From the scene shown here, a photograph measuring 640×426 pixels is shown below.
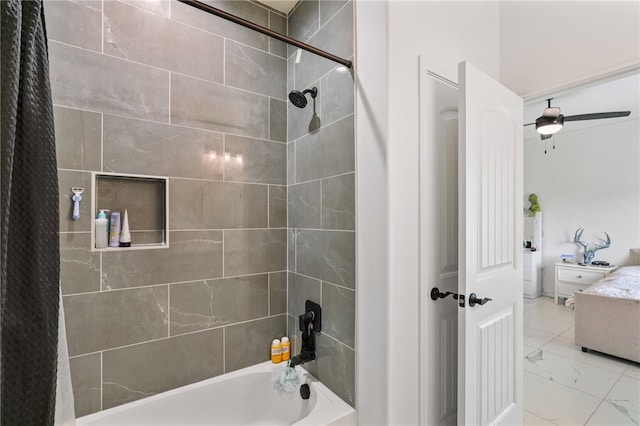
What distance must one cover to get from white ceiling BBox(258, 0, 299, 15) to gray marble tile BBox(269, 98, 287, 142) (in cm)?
61

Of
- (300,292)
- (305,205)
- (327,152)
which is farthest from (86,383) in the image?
(327,152)

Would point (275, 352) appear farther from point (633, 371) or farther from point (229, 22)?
point (633, 371)

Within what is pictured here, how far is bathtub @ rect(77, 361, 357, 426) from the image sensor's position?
146cm

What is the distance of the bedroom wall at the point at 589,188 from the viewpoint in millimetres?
4547

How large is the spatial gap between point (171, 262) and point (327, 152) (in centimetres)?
103

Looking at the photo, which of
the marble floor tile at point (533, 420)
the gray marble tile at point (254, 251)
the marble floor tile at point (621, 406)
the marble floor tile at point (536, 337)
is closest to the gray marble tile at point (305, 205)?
the gray marble tile at point (254, 251)

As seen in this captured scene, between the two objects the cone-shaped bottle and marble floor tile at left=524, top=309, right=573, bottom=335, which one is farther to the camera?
marble floor tile at left=524, top=309, right=573, bottom=335

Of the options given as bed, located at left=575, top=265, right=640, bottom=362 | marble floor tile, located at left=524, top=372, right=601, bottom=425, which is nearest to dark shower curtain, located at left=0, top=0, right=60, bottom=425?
marble floor tile, located at left=524, top=372, right=601, bottom=425

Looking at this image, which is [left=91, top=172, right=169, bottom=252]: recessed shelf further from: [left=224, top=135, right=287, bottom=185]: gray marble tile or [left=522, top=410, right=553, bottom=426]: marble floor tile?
[left=522, top=410, right=553, bottom=426]: marble floor tile

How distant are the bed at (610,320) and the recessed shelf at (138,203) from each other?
155 inches

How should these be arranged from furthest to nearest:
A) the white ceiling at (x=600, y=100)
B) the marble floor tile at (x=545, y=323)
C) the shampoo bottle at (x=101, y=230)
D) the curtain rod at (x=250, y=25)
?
the marble floor tile at (x=545, y=323)
the white ceiling at (x=600, y=100)
the shampoo bottle at (x=101, y=230)
the curtain rod at (x=250, y=25)

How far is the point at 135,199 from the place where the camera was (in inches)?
62.2

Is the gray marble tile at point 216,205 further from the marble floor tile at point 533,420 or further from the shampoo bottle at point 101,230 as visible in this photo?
the marble floor tile at point 533,420

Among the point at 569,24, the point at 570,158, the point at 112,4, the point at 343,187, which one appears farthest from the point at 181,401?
the point at 570,158
